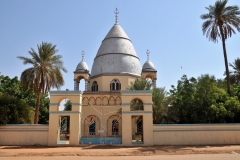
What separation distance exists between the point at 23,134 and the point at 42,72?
620cm

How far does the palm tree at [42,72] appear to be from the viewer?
2322 cm

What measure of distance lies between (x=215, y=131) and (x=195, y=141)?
1867 mm

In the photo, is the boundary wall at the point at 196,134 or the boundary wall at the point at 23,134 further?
the boundary wall at the point at 196,134

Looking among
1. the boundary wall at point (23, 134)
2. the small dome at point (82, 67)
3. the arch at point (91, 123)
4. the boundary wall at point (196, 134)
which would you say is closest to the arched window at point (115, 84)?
the arch at point (91, 123)

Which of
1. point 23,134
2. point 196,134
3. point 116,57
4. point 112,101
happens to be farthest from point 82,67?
point 196,134

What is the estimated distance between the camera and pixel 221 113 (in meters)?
21.3

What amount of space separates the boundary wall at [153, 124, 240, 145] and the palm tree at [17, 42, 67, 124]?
10716mm

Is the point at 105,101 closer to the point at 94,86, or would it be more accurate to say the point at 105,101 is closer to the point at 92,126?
the point at 92,126

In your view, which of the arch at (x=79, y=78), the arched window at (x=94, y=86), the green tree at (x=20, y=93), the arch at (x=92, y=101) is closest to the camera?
the arch at (x=92, y=101)

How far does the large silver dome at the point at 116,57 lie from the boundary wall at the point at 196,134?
1471 cm

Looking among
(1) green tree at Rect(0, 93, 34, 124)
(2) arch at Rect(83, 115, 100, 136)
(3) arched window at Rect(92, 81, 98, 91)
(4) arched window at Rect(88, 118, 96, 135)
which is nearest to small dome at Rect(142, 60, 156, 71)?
(3) arched window at Rect(92, 81, 98, 91)

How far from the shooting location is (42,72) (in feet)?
76.3

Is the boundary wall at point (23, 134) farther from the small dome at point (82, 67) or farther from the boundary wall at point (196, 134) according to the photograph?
the small dome at point (82, 67)

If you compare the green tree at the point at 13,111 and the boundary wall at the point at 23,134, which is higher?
the green tree at the point at 13,111
